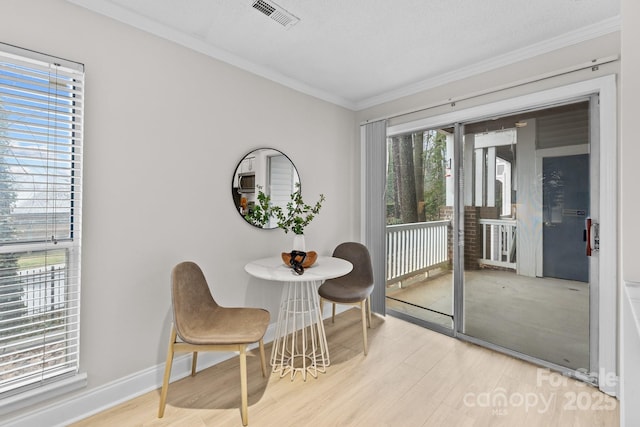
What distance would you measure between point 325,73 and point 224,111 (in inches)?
41.5

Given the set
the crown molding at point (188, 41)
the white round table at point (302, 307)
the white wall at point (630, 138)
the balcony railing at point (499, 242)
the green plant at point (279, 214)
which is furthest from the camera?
the green plant at point (279, 214)

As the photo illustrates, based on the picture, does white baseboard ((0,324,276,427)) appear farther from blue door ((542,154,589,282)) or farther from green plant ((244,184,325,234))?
blue door ((542,154,589,282))

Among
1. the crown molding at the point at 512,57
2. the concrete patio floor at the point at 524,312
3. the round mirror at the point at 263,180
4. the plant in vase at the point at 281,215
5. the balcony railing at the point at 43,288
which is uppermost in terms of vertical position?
the crown molding at the point at 512,57

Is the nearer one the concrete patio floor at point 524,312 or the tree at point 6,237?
the tree at point 6,237

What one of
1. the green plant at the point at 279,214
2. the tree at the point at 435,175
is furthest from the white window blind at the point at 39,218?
the tree at the point at 435,175

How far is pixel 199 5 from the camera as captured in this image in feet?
6.34

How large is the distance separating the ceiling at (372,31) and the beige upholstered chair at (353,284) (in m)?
1.77

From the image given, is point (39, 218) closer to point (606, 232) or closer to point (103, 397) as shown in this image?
point (103, 397)

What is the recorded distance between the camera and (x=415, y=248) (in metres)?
3.34

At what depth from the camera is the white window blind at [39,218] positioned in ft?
5.24

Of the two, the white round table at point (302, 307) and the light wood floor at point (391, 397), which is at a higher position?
the white round table at point (302, 307)

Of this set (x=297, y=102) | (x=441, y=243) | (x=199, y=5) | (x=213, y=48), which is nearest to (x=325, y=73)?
(x=297, y=102)

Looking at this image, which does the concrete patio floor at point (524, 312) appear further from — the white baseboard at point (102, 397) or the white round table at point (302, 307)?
the white baseboard at point (102, 397)

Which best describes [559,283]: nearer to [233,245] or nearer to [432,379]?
[432,379]
